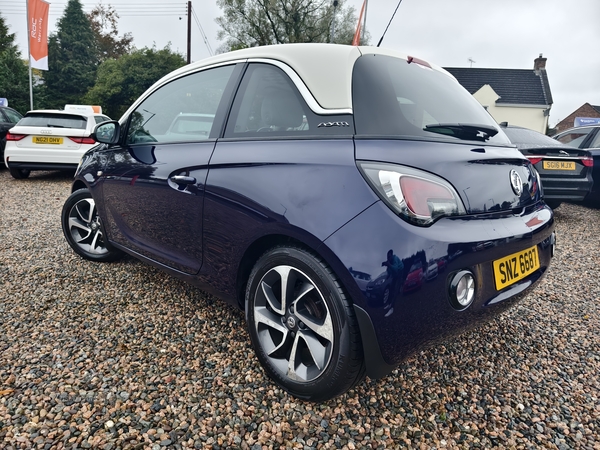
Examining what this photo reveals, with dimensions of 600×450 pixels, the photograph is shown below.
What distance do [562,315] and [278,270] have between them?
2.15 metres

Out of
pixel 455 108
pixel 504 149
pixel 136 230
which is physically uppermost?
pixel 455 108

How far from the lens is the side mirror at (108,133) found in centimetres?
287

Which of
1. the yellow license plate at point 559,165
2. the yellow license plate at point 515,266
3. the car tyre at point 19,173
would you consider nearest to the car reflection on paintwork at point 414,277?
the yellow license plate at point 515,266

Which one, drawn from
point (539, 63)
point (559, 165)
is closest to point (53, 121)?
point (559, 165)

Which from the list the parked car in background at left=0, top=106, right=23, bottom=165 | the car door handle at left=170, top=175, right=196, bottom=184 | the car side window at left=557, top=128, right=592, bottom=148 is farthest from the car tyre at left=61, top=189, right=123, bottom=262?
the parked car in background at left=0, top=106, right=23, bottom=165

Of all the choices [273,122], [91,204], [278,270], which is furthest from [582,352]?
[91,204]

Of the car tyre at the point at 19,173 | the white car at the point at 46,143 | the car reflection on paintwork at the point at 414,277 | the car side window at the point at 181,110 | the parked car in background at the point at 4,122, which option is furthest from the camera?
the parked car in background at the point at 4,122

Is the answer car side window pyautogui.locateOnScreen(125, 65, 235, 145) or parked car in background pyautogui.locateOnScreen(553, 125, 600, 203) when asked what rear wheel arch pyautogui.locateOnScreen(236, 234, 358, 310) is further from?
parked car in background pyautogui.locateOnScreen(553, 125, 600, 203)

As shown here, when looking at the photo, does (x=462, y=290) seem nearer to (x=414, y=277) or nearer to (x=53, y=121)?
(x=414, y=277)

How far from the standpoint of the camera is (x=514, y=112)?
32.7 metres

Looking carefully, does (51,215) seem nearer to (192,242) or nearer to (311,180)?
(192,242)

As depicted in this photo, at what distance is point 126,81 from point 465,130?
27791 mm

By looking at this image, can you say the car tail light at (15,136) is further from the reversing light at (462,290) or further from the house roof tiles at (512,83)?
the house roof tiles at (512,83)

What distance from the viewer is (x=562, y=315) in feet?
9.16
